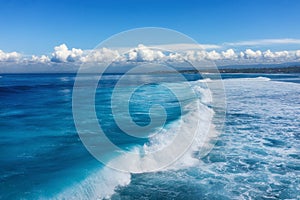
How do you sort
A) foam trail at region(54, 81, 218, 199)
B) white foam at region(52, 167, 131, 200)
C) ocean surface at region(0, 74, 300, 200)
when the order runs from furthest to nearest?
foam trail at region(54, 81, 218, 199)
ocean surface at region(0, 74, 300, 200)
white foam at region(52, 167, 131, 200)

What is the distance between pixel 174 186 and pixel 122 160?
12.3 feet

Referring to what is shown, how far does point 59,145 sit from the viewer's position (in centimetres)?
1652

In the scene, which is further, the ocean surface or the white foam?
the ocean surface

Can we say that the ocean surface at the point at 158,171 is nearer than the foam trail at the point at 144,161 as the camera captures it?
Yes

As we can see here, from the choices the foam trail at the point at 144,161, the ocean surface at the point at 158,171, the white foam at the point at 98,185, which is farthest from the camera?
the foam trail at the point at 144,161

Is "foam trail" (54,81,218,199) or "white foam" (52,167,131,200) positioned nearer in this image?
"white foam" (52,167,131,200)

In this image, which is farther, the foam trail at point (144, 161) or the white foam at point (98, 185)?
the foam trail at point (144, 161)

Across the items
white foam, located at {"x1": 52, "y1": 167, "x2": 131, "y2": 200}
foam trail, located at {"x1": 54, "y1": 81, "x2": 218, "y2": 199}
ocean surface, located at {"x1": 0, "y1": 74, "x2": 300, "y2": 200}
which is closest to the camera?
white foam, located at {"x1": 52, "y1": 167, "x2": 131, "y2": 200}

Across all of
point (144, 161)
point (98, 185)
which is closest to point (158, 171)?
point (144, 161)

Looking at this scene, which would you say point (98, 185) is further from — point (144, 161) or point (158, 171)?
point (144, 161)

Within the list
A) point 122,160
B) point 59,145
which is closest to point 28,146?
point 59,145

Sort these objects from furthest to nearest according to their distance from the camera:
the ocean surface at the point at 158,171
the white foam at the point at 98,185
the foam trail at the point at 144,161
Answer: the foam trail at the point at 144,161 → the ocean surface at the point at 158,171 → the white foam at the point at 98,185

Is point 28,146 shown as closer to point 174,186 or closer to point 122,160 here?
point 122,160

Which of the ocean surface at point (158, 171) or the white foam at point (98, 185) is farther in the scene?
the ocean surface at point (158, 171)
